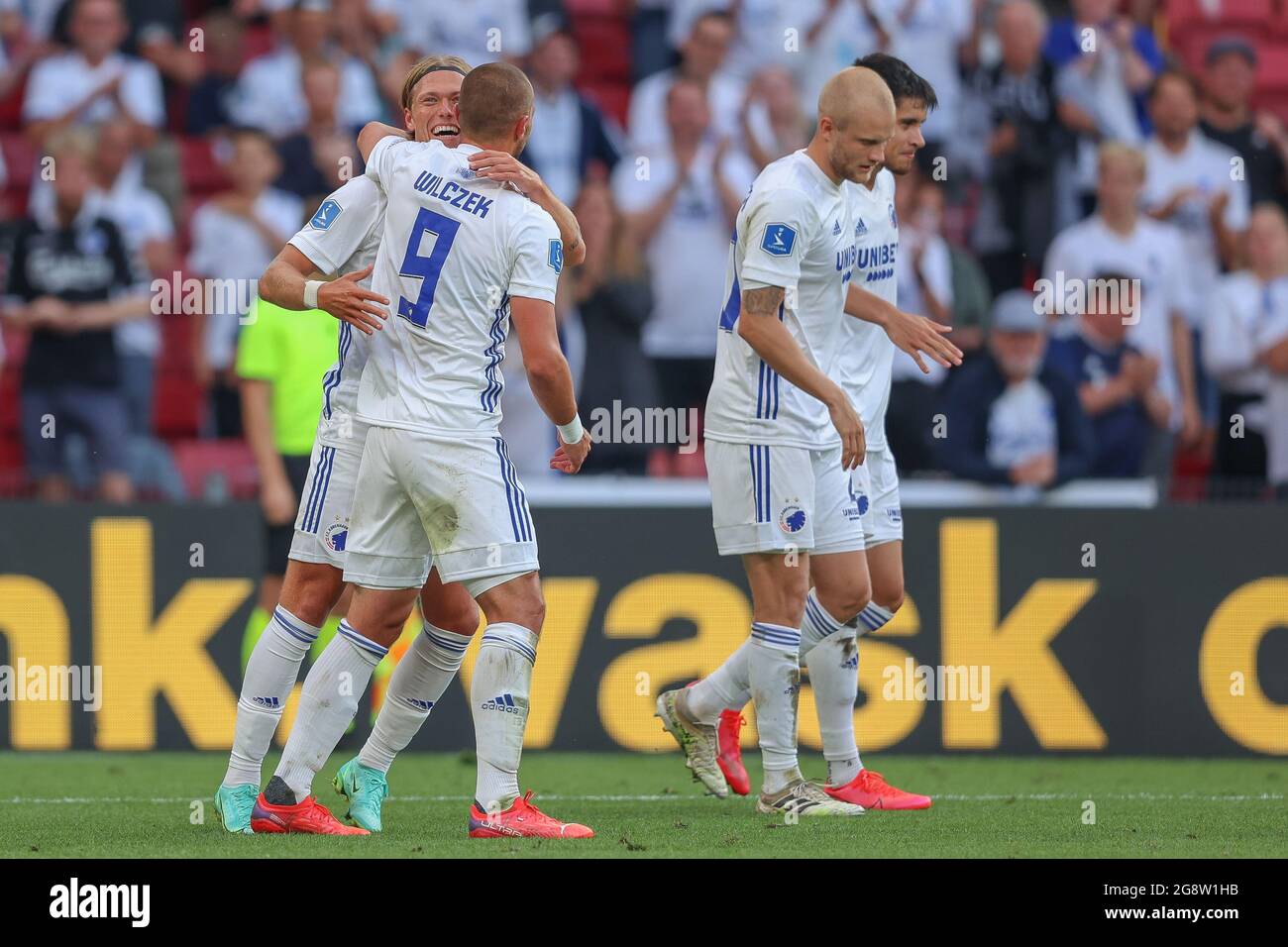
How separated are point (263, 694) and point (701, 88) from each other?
6.89m

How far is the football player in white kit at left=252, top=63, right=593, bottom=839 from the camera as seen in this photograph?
6.00m

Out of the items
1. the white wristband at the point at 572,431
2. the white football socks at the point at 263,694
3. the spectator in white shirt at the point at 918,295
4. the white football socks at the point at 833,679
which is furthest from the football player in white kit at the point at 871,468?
the spectator in white shirt at the point at 918,295

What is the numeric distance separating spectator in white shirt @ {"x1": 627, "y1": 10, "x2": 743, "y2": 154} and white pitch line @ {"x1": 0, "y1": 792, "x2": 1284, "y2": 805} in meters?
5.50

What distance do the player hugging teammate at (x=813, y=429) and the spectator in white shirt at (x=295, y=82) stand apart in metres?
5.68

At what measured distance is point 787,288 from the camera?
672 centimetres

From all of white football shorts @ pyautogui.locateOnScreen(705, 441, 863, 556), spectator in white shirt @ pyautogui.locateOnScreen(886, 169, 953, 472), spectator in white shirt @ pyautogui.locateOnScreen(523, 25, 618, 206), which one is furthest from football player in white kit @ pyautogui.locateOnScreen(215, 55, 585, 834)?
spectator in white shirt @ pyautogui.locateOnScreen(523, 25, 618, 206)

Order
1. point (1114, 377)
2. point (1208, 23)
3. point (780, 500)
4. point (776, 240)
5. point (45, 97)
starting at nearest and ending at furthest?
point (776, 240) → point (780, 500) → point (1114, 377) → point (45, 97) → point (1208, 23)

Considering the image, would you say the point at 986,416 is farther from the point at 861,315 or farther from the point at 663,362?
the point at 861,315

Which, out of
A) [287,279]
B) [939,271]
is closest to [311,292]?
[287,279]

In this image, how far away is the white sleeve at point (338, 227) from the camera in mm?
6324

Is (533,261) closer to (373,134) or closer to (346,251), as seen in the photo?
(346,251)

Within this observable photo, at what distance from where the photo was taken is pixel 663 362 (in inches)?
452

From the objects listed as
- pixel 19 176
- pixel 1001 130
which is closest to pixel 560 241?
pixel 1001 130

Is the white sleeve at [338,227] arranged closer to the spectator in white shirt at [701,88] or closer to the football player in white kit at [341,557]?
the football player in white kit at [341,557]
